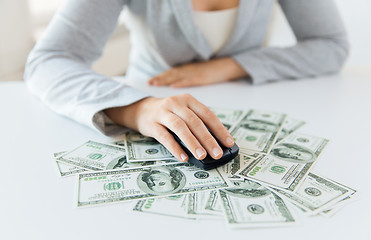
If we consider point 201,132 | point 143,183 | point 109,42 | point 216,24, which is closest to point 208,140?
point 201,132

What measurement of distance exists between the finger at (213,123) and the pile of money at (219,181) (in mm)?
36

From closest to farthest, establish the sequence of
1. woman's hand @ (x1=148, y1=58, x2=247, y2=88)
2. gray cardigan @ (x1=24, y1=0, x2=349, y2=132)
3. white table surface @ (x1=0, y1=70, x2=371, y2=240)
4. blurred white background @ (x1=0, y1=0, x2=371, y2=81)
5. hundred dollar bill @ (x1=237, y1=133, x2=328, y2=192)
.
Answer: white table surface @ (x1=0, y1=70, x2=371, y2=240) → hundred dollar bill @ (x1=237, y1=133, x2=328, y2=192) → gray cardigan @ (x1=24, y1=0, x2=349, y2=132) → woman's hand @ (x1=148, y1=58, x2=247, y2=88) → blurred white background @ (x1=0, y1=0, x2=371, y2=81)

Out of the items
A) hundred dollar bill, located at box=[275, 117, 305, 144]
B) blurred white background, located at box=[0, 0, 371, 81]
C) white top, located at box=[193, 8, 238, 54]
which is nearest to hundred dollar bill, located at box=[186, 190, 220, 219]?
hundred dollar bill, located at box=[275, 117, 305, 144]

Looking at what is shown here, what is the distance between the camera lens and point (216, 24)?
1.08 metres

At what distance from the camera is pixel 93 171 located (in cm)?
57

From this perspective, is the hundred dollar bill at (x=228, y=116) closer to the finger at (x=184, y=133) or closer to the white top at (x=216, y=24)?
the finger at (x=184, y=133)

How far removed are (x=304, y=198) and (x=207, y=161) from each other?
0.49ft

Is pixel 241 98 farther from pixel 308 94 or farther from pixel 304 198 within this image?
pixel 304 198

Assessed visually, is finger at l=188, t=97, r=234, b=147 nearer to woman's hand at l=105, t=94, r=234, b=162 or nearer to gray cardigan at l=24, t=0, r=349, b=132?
woman's hand at l=105, t=94, r=234, b=162

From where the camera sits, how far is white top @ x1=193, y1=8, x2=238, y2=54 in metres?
1.06

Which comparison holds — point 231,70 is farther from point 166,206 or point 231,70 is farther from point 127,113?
point 166,206

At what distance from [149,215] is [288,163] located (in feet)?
0.82

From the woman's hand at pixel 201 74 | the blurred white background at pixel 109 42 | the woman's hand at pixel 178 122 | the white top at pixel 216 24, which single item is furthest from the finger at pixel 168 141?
the blurred white background at pixel 109 42

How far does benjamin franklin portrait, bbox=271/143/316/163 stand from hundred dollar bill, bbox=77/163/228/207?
0.42 ft
